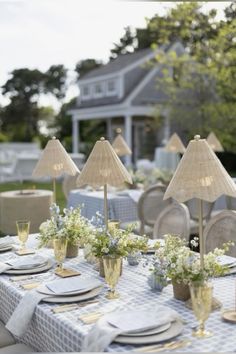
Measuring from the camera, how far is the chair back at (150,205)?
221 inches

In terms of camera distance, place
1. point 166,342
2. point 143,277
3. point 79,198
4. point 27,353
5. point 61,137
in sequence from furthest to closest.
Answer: point 61,137 → point 79,198 → point 143,277 → point 27,353 → point 166,342

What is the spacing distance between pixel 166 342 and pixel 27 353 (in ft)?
2.73

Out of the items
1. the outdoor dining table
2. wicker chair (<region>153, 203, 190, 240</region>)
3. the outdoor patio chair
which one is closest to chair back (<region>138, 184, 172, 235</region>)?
wicker chair (<region>153, 203, 190, 240</region>)

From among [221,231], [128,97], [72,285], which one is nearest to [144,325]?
[72,285]

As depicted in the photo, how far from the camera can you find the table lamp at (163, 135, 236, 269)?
7.04 feet

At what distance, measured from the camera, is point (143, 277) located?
106 inches

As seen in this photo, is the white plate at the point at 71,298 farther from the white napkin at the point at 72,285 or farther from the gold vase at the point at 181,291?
the gold vase at the point at 181,291

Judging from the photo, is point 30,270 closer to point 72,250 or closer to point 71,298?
point 72,250

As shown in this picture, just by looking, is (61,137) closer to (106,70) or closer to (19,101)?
(106,70)

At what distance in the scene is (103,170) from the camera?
282cm

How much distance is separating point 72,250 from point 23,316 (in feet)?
2.94

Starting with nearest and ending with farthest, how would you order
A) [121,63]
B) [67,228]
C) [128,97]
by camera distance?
1. [67,228]
2. [128,97]
3. [121,63]

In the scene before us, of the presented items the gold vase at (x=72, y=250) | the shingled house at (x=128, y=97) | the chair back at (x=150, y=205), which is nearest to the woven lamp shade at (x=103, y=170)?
the gold vase at (x=72, y=250)

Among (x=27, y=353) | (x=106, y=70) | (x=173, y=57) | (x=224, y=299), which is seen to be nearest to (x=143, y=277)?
(x=224, y=299)
